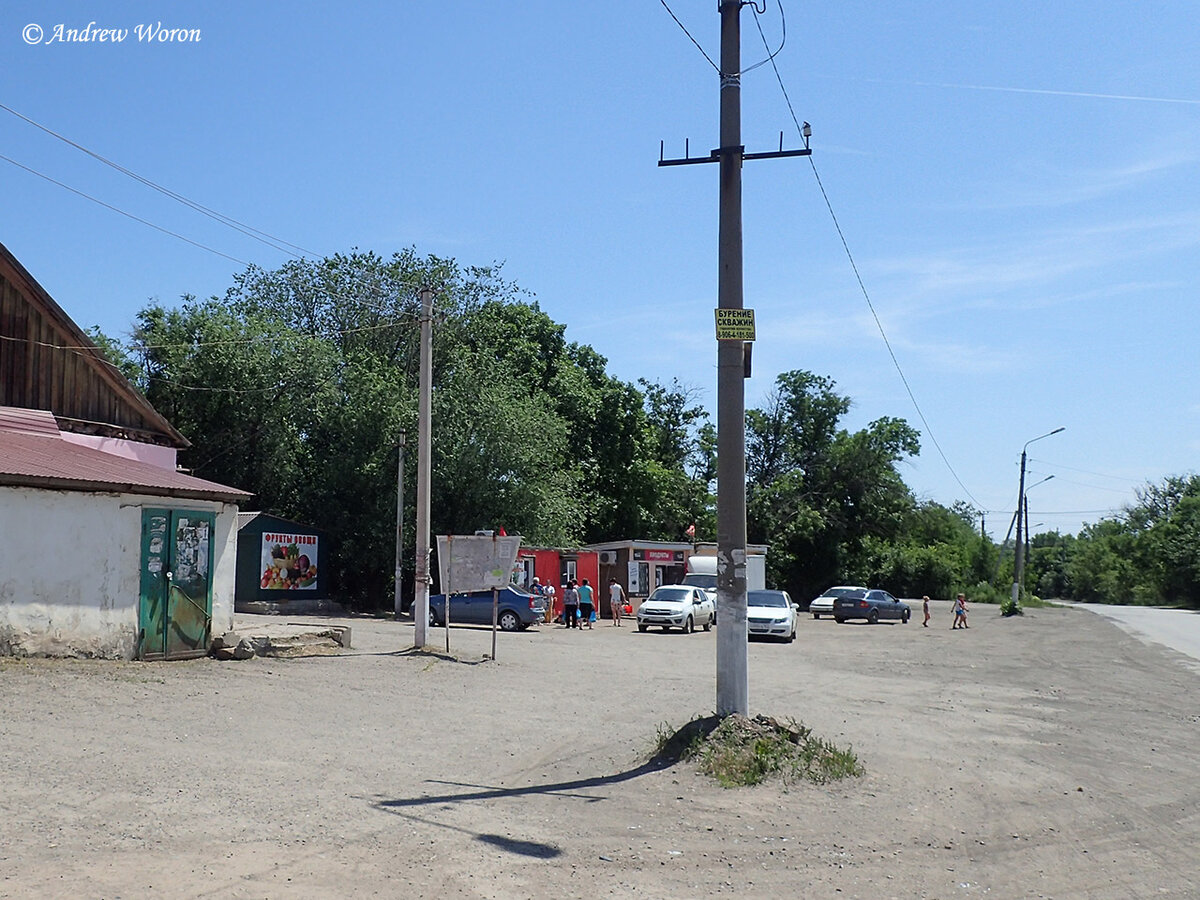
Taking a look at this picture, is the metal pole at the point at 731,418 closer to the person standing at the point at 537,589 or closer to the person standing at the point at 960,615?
the person standing at the point at 537,589

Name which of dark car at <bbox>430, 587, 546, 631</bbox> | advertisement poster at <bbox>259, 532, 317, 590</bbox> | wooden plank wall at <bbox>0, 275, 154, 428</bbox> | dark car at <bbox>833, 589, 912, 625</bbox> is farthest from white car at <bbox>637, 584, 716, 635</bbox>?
wooden plank wall at <bbox>0, 275, 154, 428</bbox>

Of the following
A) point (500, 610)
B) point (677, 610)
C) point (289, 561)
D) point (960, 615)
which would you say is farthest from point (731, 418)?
point (960, 615)

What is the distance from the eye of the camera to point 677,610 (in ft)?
111

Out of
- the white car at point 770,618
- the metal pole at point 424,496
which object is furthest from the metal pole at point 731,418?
the white car at point 770,618

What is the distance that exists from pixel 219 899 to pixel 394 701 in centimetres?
832

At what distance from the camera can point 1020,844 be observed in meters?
7.60

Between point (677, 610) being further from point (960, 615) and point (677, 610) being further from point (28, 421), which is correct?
point (28, 421)

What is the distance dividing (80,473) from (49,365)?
8817 mm

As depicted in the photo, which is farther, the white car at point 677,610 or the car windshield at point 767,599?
the white car at point 677,610

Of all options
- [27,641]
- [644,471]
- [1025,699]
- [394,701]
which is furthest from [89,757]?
[644,471]

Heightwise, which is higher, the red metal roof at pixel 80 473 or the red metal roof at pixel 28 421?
the red metal roof at pixel 28 421

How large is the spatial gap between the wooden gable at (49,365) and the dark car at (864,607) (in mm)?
33330

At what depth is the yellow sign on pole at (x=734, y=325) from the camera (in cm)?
1073

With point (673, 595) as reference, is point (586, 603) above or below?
below
